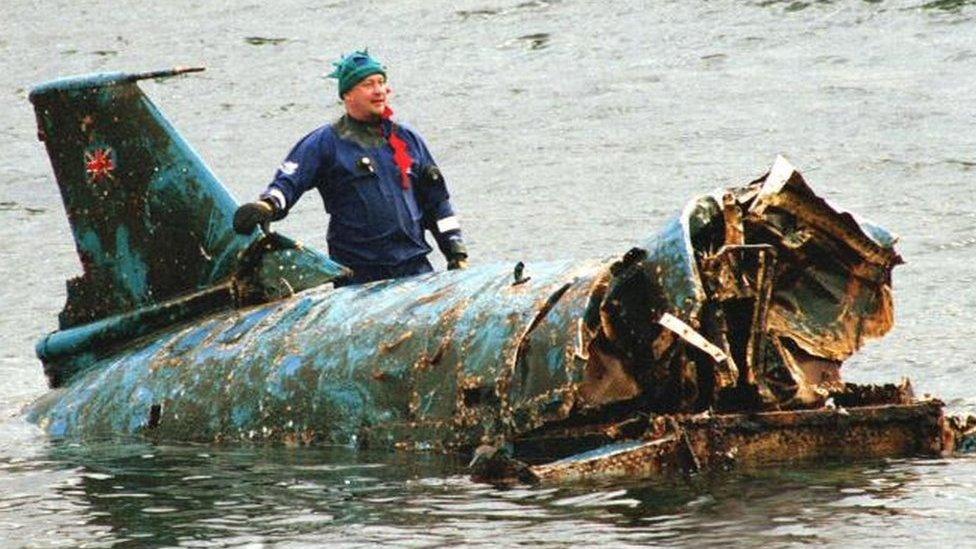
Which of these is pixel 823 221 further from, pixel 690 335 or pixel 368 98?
pixel 368 98

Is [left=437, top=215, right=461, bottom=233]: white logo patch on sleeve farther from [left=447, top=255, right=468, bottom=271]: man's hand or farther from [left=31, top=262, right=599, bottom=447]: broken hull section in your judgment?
[left=31, top=262, right=599, bottom=447]: broken hull section

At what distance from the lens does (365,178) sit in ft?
40.4

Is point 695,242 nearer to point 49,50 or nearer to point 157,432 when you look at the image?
point 157,432

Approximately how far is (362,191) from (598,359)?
261 centimetres

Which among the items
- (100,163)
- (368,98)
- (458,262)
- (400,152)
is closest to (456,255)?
(458,262)

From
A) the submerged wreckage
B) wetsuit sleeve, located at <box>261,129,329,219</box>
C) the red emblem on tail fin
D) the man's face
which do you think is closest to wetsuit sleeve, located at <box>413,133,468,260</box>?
the man's face

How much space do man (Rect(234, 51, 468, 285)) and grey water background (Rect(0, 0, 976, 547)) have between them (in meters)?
1.46

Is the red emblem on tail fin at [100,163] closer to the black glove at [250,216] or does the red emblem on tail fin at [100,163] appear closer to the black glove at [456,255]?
the black glove at [250,216]

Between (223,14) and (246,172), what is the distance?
23.6 ft

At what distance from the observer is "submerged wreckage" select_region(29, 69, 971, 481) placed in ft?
32.8

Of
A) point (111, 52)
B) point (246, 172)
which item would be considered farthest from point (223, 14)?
point (246, 172)

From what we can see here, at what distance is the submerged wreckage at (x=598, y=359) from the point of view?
9992mm

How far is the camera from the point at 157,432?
12.1 metres

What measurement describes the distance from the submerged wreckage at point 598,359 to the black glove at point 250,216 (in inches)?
18.4
